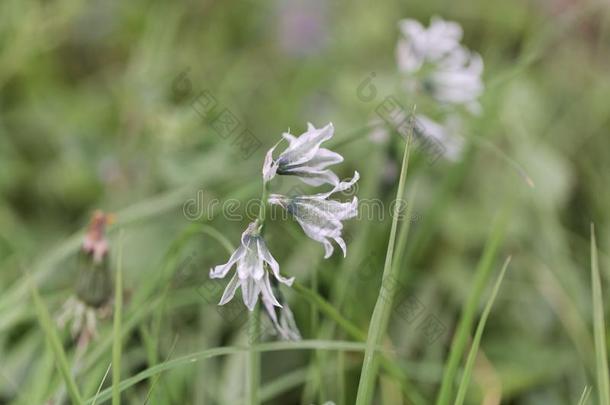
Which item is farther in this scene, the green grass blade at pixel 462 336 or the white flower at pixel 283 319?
the green grass blade at pixel 462 336

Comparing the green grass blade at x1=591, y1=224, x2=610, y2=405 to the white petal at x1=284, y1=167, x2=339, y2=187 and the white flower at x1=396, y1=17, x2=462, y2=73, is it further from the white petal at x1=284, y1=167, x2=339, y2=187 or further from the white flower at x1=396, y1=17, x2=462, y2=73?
the white flower at x1=396, y1=17, x2=462, y2=73

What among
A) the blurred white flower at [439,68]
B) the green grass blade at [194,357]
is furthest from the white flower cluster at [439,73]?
the green grass blade at [194,357]

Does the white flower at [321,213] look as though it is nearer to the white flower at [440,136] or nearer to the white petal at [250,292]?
the white petal at [250,292]

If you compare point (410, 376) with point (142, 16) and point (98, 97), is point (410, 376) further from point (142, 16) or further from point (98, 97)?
point (142, 16)

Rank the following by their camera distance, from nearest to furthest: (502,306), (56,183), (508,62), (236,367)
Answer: (236,367)
(502,306)
(56,183)
(508,62)

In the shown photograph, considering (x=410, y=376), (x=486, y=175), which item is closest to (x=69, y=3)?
(x=486, y=175)

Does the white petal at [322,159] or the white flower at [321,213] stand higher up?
the white petal at [322,159]
